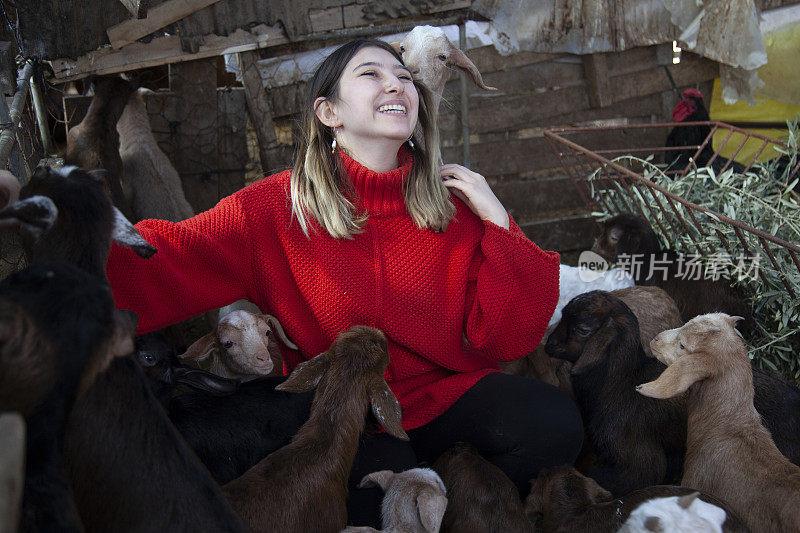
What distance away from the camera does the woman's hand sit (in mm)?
3236

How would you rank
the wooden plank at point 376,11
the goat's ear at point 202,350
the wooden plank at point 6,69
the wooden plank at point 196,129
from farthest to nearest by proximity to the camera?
the wooden plank at point 376,11, the wooden plank at point 196,129, the wooden plank at point 6,69, the goat's ear at point 202,350

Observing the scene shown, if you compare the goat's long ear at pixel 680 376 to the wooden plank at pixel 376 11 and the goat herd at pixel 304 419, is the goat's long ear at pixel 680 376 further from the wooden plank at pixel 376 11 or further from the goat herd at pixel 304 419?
Result: the wooden plank at pixel 376 11

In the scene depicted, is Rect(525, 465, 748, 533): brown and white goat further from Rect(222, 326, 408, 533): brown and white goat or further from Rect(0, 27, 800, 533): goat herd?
Rect(222, 326, 408, 533): brown and white goat

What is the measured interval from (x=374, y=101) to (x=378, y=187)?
0.39m

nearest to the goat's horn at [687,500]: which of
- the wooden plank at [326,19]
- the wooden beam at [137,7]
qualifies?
the wooden plank at [326,19]

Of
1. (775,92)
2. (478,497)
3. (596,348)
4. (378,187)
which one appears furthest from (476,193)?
(775,92)

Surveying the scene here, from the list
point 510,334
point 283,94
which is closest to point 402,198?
point 510,334

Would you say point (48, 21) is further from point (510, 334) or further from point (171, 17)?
point (510, 334)

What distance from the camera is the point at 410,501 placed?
2.68 meters

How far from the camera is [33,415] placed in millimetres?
1547

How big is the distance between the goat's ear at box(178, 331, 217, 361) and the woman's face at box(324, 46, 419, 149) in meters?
1.20

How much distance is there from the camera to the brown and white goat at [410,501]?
2.58 meters

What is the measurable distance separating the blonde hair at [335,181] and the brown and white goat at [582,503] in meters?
1.24

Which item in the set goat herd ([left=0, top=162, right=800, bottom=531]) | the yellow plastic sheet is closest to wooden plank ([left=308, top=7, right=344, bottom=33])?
goat herd ([left=0, top=162, right=800, bottom=531])
